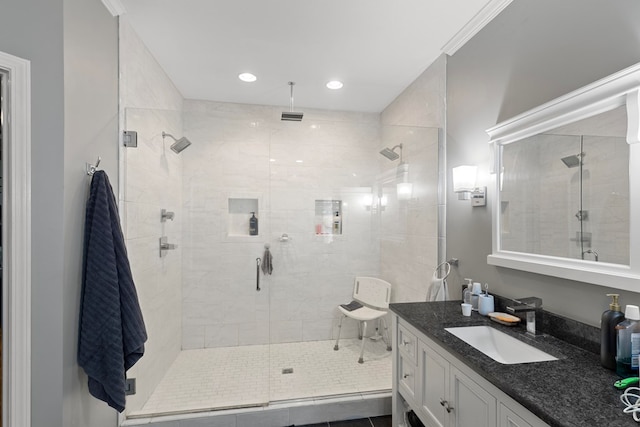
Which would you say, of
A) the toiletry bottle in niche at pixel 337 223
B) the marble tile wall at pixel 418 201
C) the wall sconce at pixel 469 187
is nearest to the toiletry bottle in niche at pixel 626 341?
the wall sconce at pixel 469 187

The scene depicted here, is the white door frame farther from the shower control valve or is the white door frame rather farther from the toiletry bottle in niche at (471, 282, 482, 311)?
the toiletry bottle in niche at (471, 282, 482, 311)

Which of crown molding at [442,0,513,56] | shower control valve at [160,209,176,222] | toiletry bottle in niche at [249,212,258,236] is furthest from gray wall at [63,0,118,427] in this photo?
crown molding at [442,0,513,56]

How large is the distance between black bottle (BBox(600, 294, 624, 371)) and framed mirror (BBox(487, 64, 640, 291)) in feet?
0.34

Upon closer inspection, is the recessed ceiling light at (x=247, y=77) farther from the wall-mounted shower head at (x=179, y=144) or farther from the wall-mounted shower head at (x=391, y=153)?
the wall-mounted shower head at (x=391, y=153)

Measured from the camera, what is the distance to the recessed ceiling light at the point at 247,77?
8.75 feet

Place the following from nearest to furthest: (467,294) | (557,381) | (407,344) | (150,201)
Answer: (557,381) < (407,344) < (467,294) < (150,201)

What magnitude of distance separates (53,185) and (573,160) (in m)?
2.36

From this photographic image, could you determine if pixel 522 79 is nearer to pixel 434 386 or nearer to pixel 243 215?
pixel 434 386

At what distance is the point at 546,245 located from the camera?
4.96 feet

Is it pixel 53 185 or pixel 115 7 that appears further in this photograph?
pixel 115 7

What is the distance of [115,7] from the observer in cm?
185

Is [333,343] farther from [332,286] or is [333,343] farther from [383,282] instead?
[383,282]

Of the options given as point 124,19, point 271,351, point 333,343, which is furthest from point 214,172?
point 333,343

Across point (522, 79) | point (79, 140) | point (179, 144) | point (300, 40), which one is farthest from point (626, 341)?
point (179, 144)
